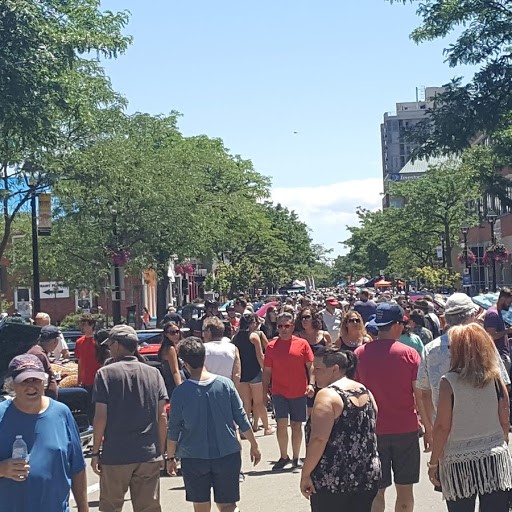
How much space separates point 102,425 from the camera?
7.49 meters

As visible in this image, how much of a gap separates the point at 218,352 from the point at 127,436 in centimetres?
414

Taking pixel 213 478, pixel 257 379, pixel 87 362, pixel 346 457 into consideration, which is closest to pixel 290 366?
pixel 257 379

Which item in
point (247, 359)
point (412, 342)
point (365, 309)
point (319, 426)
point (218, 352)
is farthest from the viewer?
point (365, 309)

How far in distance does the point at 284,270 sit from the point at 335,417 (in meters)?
70.4

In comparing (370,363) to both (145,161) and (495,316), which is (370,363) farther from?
(145,161)

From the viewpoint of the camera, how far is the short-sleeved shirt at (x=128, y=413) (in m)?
7.43

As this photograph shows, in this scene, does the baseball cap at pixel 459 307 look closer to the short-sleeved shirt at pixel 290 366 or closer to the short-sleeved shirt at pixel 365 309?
the short-sleeved shirt at pixel 290 366

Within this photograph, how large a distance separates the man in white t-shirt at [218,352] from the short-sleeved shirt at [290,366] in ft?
1.89

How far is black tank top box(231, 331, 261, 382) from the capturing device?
47.4ft

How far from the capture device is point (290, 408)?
39.5 ft

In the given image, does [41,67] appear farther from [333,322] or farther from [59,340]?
[333,322]

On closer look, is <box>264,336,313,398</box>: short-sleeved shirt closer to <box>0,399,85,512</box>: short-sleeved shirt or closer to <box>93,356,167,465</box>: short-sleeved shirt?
<box>93,356,167,465</box>: short-sleeved shirt

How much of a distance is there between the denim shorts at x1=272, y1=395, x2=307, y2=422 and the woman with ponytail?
5983 millimetres

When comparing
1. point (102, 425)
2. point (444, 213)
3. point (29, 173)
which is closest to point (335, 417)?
point (102, 425)
